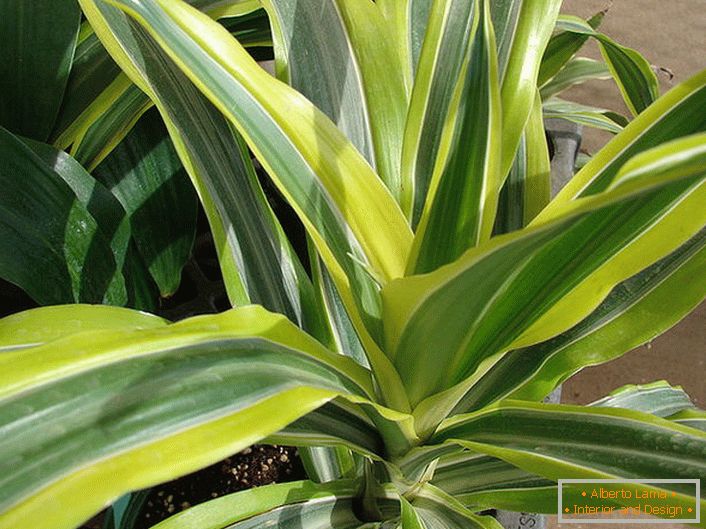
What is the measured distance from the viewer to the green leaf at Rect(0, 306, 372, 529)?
0.24 metres

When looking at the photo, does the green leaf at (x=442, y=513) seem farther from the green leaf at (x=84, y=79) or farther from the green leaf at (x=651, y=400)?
the green leaf at (x=84, y=79)

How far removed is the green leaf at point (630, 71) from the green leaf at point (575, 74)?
0.25 meters

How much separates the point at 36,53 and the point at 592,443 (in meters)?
0.55

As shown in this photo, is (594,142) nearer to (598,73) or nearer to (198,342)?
(598,73)

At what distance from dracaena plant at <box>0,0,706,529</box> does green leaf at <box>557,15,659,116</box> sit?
0.84ft

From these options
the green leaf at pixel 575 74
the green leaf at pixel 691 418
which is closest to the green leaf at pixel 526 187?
the green leaf at pixel 691 418

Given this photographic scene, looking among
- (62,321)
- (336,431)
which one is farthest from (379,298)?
(62,321)

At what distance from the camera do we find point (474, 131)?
15.1 inches

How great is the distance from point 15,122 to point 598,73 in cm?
78

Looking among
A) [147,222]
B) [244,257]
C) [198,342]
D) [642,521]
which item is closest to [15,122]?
[147,222]

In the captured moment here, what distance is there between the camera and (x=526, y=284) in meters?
0.38

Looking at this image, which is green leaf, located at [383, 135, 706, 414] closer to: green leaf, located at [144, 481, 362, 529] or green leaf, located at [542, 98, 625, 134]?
green leaf, located at [144, 481, 362, 529]

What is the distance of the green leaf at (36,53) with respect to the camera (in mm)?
611

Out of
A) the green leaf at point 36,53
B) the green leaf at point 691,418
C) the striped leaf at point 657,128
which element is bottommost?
the green leaf at point 691,418
